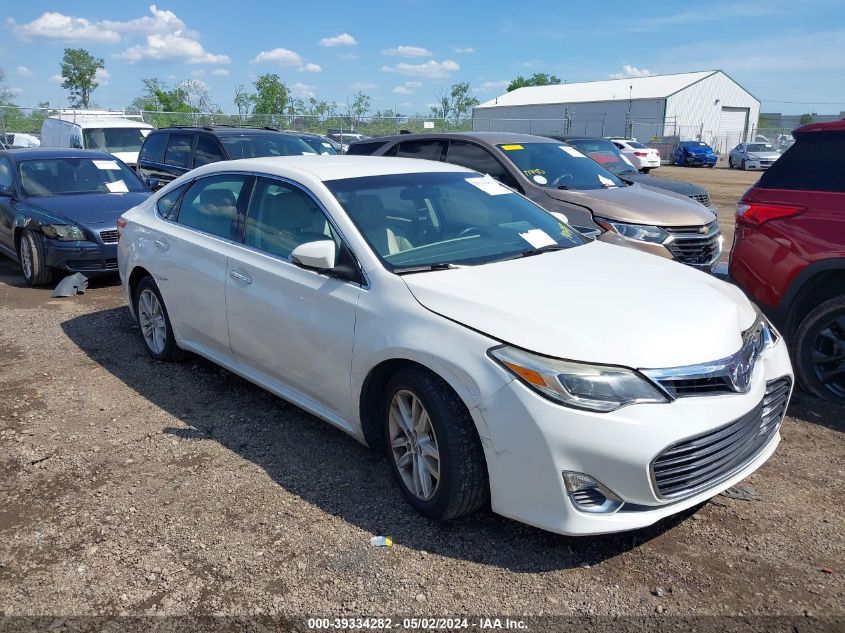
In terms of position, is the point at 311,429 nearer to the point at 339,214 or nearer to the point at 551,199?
the point at 339,214

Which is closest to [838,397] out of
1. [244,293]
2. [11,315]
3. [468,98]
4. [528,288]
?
[528,288]

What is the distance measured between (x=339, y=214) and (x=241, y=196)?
3.50ft

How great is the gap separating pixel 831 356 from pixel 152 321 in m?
5.00

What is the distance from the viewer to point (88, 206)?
841 centimetres

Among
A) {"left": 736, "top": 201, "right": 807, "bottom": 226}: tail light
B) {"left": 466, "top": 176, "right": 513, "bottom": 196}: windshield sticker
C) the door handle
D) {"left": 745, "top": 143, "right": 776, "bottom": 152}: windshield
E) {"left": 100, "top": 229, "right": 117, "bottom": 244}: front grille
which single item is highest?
{"left": 745, "top": 143, "right": 776, "bottom": 152}: windshield

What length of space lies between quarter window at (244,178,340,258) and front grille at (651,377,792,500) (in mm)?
2005

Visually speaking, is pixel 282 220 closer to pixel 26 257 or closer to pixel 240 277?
pixel 240 277

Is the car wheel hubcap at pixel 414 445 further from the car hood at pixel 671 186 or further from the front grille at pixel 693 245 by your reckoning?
the car hood at pixel 671 186

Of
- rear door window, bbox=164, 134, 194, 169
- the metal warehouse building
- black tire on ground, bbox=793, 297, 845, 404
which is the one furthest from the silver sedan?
black tire on ground, bbox=793, 297, 845, 404

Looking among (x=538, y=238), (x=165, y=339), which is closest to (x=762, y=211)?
(x=538, y=238)

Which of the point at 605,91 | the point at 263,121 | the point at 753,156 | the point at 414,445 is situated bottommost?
the point at 414,445

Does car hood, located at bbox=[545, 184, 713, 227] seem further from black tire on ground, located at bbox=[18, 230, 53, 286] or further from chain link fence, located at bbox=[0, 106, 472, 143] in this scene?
chain link fence, located at bbox=[0, 106, 472, 143]

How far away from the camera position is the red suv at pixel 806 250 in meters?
4.62

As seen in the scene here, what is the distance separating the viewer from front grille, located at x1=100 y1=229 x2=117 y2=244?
7.99 meters
